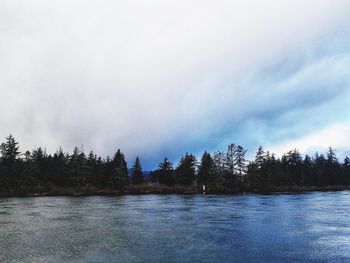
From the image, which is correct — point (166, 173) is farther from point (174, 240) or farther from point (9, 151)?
point (174, 240)

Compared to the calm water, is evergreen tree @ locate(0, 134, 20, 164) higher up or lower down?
higher up

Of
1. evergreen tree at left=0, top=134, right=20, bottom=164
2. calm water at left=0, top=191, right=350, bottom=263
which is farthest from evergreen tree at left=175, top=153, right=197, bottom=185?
calm water at left=0, top=191, right=350, bottom=263

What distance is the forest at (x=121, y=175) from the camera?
339 feet

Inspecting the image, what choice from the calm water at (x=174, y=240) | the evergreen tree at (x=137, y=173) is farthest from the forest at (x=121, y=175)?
the calm water at (x=174, y=240)

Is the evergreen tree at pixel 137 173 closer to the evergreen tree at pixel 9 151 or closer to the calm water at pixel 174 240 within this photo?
the evergreen tree at pixel 9 151

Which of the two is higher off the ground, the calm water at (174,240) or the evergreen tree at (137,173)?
the evergreen tree at (137,173)

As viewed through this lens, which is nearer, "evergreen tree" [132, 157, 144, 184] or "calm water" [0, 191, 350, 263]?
"calm water" [0, 191, 350, 263]

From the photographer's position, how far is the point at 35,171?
11269 cm

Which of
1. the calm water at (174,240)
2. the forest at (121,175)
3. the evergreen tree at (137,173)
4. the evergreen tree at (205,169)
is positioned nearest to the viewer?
the calm water at (174,240)

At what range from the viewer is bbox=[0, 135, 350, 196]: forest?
103375 millimetres

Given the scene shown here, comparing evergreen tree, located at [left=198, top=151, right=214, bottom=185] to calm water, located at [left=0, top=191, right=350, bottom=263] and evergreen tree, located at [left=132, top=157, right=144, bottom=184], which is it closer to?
evergreen tree, located at [left=132, top=157, right=144, bottom=184]

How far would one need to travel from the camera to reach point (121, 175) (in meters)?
112

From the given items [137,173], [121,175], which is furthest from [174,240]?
[137,173]

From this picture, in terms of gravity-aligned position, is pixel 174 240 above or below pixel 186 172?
below
